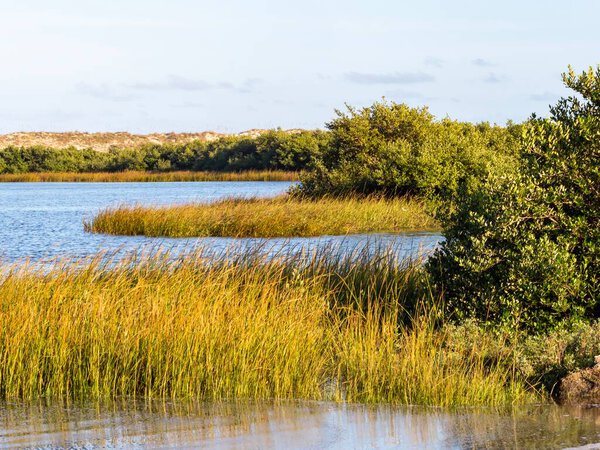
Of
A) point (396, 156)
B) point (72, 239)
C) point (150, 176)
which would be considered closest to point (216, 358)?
point (72, 239)

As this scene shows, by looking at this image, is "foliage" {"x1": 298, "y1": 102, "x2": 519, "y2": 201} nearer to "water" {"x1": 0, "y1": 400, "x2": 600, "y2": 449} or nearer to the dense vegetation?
"water" {"x1": 0, "y1": 400, "x2": 600, "y2": 449}

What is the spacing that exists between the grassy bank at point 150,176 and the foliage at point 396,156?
33.8m

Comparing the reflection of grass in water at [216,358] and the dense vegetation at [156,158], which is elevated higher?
the dense vegetation at [156,158]

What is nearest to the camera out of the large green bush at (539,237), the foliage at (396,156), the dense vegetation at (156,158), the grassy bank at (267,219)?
the large green bush at (539,237)

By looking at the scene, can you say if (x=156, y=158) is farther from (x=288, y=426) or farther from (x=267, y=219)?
(x=288, y=426)

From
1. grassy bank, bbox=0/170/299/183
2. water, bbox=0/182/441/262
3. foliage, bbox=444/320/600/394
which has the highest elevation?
grassy bank, bbox=0/170/299/183

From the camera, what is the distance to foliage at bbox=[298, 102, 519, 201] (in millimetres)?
34562

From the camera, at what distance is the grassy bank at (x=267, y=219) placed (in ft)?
99.6

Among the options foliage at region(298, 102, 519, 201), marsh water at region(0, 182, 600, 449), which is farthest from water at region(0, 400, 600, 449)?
foliage at region(298, 102, 519, 201)

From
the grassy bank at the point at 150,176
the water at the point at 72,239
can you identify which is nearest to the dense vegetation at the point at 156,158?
the grassy bank at the point at 150,176

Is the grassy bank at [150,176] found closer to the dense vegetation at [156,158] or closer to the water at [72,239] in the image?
the dense vegetation at [156,158]

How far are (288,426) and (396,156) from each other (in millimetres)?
27645

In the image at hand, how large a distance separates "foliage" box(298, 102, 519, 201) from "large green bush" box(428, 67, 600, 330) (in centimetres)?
2147

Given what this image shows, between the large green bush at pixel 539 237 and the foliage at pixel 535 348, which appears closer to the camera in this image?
the foliage at pixel 535 348
